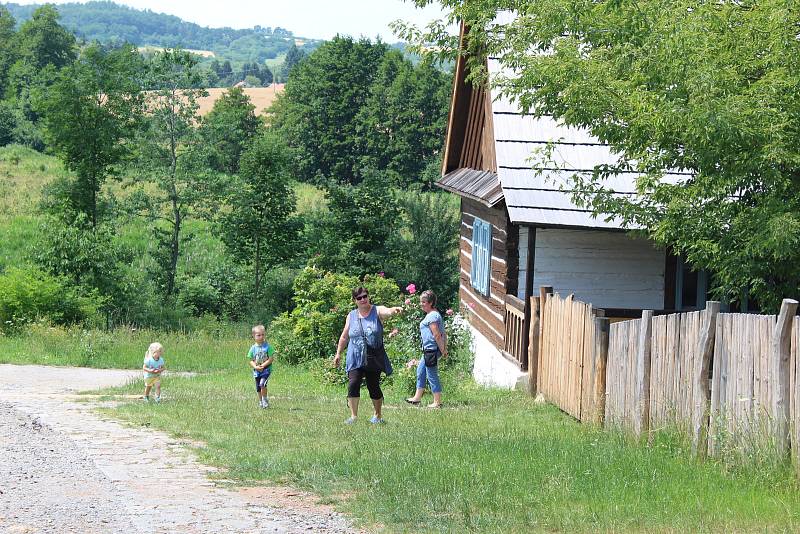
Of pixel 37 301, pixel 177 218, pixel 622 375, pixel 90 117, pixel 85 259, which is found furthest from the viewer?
pixel 177 218

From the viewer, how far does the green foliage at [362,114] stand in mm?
68750

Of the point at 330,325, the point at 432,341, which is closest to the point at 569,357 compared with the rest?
the point at 432,341

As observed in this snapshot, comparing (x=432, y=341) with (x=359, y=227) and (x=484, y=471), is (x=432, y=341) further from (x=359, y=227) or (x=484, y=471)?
(x=359, y=227)

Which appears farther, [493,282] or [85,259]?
[85,259]

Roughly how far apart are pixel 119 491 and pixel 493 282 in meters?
12.1

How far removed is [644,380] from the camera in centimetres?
1106

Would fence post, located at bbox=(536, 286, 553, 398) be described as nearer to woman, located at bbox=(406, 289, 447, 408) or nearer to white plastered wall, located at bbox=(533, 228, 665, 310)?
woman, located at bbox=(406, 289, 447, 408)

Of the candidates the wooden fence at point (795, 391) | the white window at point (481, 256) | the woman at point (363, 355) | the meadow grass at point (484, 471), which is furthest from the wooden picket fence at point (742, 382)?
the white window at point (481, 256)

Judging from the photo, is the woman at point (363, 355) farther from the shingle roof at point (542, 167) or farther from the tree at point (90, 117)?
the tree at point (90, 117)

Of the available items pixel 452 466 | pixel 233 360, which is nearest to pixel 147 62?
pixel 233 360

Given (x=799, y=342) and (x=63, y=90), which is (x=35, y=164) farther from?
(x=799, y=342)

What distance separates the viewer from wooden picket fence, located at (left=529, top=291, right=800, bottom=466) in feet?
28.0

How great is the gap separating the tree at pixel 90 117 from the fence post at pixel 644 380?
88.8 feet

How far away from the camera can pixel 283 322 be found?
24.7m
